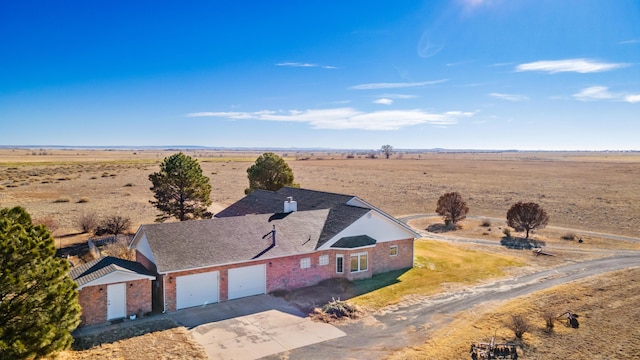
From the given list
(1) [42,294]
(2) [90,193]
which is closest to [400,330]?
(1) [42,294]

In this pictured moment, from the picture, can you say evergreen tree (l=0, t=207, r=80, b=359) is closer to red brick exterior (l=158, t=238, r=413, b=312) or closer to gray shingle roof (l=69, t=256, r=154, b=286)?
gray shingle roof (l=69, t=256, r=154, b=286)

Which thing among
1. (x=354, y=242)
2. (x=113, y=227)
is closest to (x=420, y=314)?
(x=354, y=242)

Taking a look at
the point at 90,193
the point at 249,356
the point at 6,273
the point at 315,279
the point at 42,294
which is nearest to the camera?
the point at 6,273

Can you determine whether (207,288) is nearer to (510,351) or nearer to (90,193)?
(510,351)

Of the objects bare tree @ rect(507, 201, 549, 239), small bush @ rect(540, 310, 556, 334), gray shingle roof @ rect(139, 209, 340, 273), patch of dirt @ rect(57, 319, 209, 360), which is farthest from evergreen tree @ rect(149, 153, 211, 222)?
bare tree @ rect(507, 201, 549, 239)

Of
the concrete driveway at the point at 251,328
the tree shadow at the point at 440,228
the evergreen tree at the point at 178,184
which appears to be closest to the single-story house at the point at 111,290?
the concrete driveway at the point at 251,328

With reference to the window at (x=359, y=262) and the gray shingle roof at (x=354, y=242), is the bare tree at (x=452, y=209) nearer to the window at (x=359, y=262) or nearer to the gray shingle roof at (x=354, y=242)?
the gray shingle roof at (x=354, y=242)
